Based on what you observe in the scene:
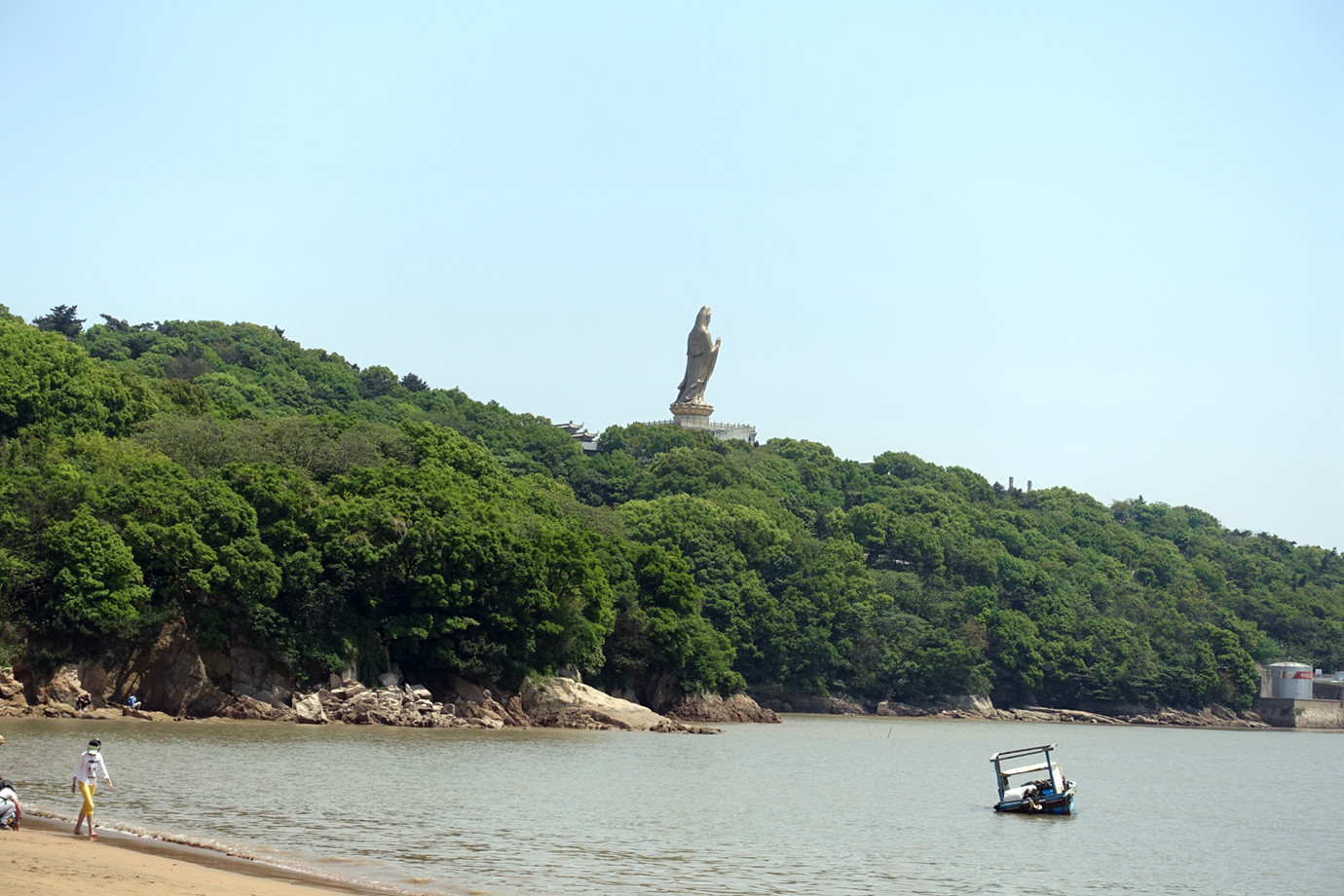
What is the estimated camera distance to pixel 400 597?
52.7 m

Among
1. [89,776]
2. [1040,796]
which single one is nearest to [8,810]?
[89,776]

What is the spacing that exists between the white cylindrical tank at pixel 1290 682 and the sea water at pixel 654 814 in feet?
173

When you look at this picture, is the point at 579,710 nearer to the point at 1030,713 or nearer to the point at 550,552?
the point at 550,552

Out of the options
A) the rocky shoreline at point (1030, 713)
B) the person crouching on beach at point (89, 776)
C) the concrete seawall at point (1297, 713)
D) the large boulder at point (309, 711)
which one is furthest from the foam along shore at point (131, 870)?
the concrete seawall at point (1297, 713)

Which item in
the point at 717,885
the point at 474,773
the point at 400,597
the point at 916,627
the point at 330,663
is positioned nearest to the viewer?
the point at 717,885

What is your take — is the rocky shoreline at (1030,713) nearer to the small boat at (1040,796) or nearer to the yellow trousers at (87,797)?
the small boat at (1040,796)

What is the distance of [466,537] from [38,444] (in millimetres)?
17257

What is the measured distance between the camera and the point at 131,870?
17.8m

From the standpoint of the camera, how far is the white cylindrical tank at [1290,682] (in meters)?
98.8

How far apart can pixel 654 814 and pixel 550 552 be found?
26.5 meters

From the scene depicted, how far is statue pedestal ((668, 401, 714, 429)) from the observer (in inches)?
5059

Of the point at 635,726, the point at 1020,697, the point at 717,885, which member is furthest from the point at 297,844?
the point at 1020,697

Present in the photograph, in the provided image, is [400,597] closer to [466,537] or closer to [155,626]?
→ [466,537]

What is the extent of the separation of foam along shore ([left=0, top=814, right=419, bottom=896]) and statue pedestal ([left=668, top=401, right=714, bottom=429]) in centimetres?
10823
